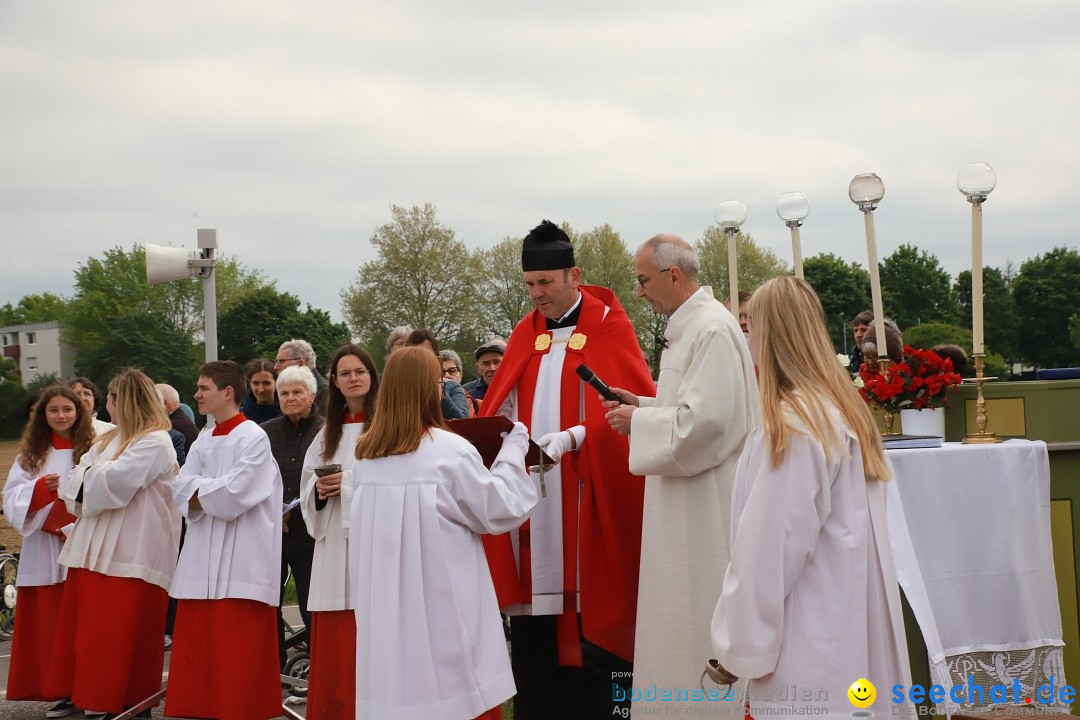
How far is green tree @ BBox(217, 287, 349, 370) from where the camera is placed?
47891 mm

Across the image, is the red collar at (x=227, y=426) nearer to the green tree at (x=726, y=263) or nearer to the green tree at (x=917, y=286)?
the green tree at (x=726, y=263)

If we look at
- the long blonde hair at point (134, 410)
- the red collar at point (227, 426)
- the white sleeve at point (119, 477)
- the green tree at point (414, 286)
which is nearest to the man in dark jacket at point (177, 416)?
the long blonde hair at point (134, 410)

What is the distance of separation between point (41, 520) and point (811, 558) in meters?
5.60

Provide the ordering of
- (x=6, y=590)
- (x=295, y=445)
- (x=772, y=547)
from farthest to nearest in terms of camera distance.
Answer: (x=6, y=590), (x=295, y=445), (x=772, y=547)

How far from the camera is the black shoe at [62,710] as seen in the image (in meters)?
6.69

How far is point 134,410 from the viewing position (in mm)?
6648

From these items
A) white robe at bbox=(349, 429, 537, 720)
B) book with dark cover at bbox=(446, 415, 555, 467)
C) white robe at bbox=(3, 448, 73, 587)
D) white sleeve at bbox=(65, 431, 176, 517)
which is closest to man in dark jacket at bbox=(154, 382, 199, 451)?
white robe at bbox=(3, 448, 73, 587)

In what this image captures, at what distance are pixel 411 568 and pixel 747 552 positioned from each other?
67.6 inches

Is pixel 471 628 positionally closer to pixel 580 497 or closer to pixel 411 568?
pixel 411 568

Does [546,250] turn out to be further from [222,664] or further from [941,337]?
[941,337]

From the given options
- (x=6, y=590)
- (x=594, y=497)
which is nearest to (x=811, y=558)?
(x=594, y=497)

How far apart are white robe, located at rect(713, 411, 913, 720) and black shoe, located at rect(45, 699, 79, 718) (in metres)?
5.10

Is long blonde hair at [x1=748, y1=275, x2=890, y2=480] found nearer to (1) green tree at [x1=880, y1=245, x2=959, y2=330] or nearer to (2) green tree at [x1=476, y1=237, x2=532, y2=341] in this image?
(2) green tree at [x1=476, y1=237, x2=532, y2=341]

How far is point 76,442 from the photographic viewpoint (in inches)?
289
